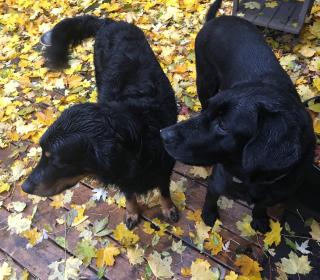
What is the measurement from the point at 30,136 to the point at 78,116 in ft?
6.51

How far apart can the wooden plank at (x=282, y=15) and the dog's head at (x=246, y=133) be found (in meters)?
2.42

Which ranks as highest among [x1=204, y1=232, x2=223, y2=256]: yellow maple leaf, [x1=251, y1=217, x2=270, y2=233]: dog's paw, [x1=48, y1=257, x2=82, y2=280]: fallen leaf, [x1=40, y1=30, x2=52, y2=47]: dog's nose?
[x1=40, y1=30, x2=52, y2=47]: dog's nose

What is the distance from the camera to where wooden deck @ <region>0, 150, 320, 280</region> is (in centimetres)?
274

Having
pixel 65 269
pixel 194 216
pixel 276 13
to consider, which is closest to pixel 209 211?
pixel 194 216

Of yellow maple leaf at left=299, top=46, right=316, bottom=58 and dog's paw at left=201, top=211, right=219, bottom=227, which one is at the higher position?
yellow maple leaf at left=299, top=46, right=316, bottom=58

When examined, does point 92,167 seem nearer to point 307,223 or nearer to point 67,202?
point 67,202

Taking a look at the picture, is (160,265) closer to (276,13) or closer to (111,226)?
(111,226)

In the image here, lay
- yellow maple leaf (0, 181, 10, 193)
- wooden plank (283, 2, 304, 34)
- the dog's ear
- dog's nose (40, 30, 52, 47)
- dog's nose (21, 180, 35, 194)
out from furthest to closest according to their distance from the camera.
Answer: wooden plank (283, 2, 304, 34)
dog's nose (40, 30, 52, 47)
yellow maple leaf (0, 181, 10, 193)
dog's nose (21, 180, 35, 194)
the dog's ear

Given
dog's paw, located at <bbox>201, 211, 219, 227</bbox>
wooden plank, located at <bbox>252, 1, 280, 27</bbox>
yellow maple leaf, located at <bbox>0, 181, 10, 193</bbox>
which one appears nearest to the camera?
dog's paw, located at <bbox>201, 211, 219, 227</bbox>

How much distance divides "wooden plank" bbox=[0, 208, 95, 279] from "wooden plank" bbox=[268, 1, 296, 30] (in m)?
3.34

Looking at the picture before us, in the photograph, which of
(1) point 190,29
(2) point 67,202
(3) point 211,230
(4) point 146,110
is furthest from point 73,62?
(3) point 211,230

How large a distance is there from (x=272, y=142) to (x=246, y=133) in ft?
0.56

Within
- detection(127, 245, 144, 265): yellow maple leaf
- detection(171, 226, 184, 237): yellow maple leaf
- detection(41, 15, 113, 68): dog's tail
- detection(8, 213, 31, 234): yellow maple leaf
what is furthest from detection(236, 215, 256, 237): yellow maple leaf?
detection(41, 15, 113, 68): dog's tail

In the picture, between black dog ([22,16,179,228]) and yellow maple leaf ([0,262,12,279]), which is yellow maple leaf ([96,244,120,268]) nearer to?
black dog ([22,16,179,228])
